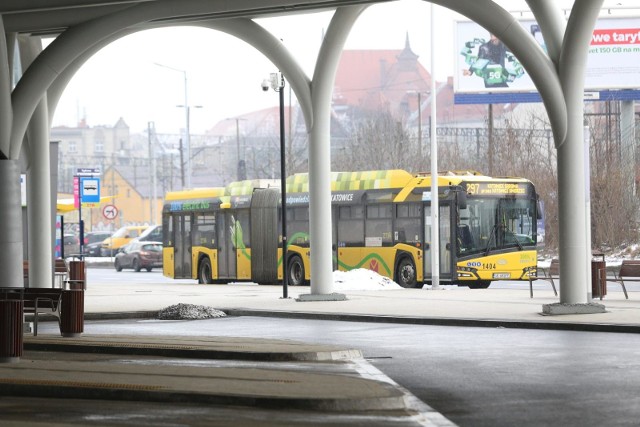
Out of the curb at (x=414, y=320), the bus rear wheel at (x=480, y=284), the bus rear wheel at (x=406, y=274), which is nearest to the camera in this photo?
the curb at (x=414, y=320)

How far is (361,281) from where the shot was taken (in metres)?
36.7

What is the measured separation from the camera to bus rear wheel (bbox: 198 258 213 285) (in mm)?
46094

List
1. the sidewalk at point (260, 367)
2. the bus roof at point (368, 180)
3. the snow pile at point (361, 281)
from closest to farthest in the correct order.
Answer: the sidewalk at point (260, 367)
the snow pile at point (361, 281)
the bus roof at point (368, 180)

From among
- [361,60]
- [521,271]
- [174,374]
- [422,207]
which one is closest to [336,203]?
[422,207]

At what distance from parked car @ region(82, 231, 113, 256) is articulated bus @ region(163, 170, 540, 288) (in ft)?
133

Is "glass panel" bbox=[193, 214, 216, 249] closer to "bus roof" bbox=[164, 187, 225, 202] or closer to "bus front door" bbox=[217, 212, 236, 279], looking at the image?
"bus front door" bbox=[217, 212, 236, 279]

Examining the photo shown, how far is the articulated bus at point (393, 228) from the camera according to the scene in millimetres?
37719

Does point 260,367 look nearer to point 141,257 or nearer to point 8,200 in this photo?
point 8,200

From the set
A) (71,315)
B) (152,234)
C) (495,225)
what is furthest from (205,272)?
(152,234)

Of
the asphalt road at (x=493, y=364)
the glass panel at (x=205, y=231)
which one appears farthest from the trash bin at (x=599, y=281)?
the glass panel at (x=205, y=231)

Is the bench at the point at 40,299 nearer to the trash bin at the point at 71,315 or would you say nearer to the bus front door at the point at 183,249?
the trash bin at the point at 71,315

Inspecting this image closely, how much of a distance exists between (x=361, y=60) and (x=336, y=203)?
14820cm

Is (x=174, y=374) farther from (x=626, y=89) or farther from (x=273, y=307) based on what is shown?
(x=626, y=89)

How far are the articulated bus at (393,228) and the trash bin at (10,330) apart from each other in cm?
2157
